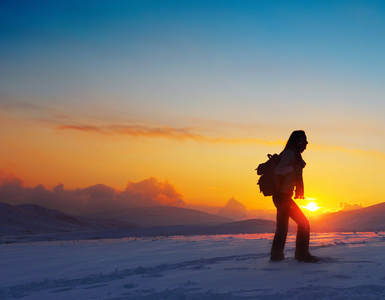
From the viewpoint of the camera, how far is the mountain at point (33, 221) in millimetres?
30564

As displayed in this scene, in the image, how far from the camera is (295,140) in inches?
263

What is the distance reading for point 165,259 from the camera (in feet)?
25.6

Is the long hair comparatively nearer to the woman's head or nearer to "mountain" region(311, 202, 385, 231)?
the woman's head

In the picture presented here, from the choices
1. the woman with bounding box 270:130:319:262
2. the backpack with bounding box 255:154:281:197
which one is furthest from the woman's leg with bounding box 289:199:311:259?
the backpack with bounding box 255:154:281:197

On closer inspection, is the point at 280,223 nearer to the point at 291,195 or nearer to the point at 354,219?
the point at 291,195

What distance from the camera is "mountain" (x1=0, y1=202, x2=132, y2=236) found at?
30564 millimetres

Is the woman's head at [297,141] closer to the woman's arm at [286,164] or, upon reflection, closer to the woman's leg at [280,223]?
the woman's arm at [286,164]

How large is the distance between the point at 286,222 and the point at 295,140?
1255mm

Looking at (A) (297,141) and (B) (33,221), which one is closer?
(A) (297,141)

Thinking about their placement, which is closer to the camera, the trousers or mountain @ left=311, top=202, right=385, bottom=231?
the trousers

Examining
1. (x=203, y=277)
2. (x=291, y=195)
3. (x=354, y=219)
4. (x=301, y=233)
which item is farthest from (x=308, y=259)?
(x=354, y=219)

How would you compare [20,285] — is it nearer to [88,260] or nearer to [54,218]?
[88,260]

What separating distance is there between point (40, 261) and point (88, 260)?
41.0 inches

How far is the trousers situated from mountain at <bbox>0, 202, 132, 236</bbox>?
23701 millimetres
